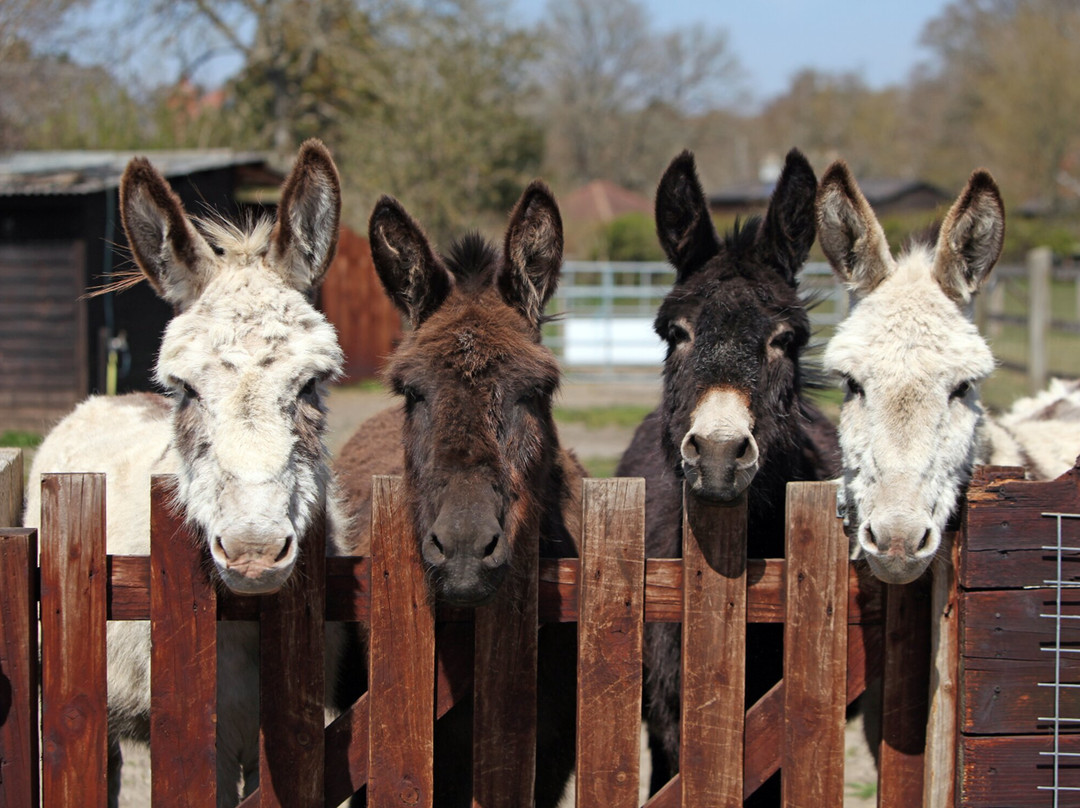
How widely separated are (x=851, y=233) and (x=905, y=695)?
5.00 ft

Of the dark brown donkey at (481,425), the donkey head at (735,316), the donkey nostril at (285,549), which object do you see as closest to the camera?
the donkey nostril at (285,549)

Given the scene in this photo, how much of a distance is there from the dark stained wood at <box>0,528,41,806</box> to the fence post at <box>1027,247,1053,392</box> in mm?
16402

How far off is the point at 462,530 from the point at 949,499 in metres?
1.42

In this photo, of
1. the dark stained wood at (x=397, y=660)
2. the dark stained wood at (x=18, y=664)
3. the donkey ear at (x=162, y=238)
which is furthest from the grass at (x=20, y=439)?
the dark stained wood at (x=397, y=660)

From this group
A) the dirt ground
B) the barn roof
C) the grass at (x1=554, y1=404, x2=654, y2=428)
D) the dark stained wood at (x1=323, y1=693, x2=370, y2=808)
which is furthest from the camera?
the grass at (x1=554, y1=404, x2=654, y2=428)

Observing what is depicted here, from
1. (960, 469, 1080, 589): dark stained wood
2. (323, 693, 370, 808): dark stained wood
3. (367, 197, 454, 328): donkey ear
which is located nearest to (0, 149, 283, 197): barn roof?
(367, 197, 454, 328): donkey ear

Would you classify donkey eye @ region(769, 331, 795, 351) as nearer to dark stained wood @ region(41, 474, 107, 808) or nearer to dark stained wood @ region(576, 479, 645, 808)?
dark stained wood @ region(576, 479, 645, 808)

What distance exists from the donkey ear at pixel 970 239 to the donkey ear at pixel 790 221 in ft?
1.96

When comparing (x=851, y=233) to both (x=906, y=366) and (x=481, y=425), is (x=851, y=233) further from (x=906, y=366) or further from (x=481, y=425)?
(x=481, y=425)

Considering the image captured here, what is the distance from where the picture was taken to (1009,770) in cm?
272

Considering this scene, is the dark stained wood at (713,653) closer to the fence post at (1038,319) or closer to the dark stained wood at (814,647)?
the dark stained wood at (814,647)

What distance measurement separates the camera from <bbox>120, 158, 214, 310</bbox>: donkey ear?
9.91 ft

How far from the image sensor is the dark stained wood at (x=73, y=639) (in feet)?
8.84

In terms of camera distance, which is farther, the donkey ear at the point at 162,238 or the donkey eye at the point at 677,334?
the donkey eye at the point at 677,334
